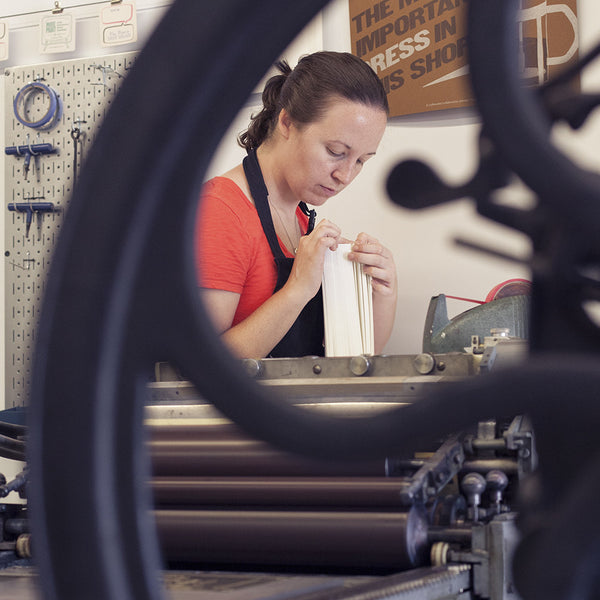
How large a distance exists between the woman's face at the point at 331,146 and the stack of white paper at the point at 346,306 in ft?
0.78

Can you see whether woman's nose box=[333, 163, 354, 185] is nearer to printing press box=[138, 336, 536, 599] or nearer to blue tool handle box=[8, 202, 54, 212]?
printing press box=[138, 336, 536, 599]

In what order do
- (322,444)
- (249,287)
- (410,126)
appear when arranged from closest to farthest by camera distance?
1. (322,444)
2. (249,287)
3. (410,126)

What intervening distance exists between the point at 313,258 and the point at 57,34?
1.68m

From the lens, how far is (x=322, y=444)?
0.20 meters

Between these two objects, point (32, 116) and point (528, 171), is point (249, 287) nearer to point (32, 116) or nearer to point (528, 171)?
point (32, 116)

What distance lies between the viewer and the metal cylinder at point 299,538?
0.83m

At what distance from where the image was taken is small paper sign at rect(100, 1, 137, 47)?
2.79 meters

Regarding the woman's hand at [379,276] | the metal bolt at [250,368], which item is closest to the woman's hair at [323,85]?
the woman's hand at [379,276]

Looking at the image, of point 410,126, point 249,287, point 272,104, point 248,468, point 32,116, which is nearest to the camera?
point 248,468

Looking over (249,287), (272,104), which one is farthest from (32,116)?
(249,287)

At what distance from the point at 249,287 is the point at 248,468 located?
0.92m

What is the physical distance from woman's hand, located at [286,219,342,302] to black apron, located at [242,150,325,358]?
14 centimetres

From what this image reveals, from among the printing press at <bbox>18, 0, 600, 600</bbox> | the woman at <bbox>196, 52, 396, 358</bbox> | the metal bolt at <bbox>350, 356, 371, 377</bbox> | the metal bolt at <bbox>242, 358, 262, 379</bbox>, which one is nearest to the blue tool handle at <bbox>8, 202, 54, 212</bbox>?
the woman at <bbox>196, 52, 396, 358</bbox>

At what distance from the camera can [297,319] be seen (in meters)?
1.88
